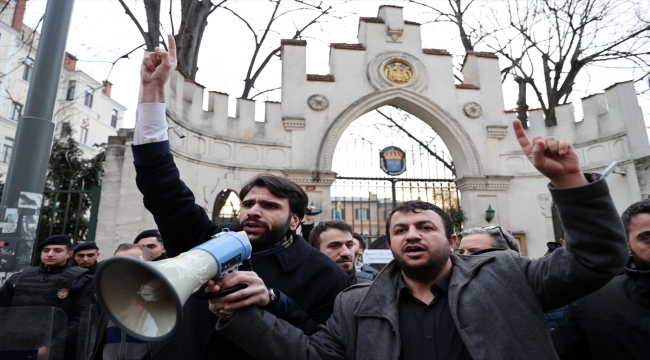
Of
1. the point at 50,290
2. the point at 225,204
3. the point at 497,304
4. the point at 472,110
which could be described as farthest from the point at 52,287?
the point at 472,110

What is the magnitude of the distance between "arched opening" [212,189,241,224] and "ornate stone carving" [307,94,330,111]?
3.51 metres

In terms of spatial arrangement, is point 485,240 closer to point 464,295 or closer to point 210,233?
point 464,295

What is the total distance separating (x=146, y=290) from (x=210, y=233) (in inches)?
35.4

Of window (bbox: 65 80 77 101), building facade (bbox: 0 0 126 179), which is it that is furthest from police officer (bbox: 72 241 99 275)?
window (bbox: 65 80 77 101)

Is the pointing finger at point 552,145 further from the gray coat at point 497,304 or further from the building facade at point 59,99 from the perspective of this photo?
the building facade at point 59,99

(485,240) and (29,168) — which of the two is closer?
(485,240)

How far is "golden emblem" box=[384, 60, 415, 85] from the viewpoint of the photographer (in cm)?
1295

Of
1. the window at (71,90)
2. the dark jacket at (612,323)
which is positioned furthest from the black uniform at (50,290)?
the window at (71,90)

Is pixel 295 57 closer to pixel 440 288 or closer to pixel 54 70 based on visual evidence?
pixel 54 70

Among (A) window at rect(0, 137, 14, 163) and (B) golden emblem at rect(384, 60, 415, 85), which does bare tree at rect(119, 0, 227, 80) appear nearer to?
(B) golden emblem at rect(384, 60, 415, 85)

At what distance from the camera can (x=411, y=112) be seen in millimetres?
13453

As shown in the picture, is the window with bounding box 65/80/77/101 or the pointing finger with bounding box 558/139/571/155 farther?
the window with bounding box 65/80/77/101

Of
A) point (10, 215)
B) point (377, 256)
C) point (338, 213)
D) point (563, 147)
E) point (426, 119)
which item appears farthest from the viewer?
point (426, 119)

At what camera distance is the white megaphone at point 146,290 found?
1294 mm
